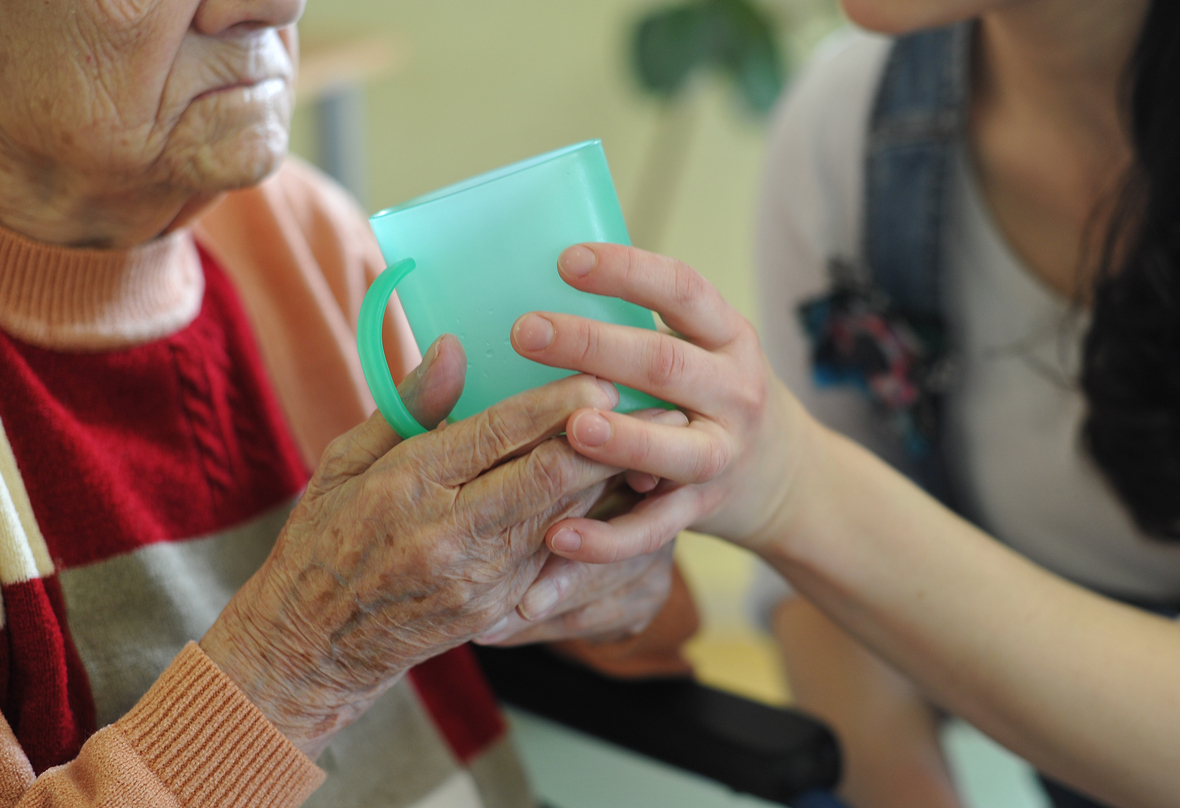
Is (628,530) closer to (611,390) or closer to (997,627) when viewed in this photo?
(611,390)

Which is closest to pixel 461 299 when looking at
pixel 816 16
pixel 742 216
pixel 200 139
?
pixel 200 139

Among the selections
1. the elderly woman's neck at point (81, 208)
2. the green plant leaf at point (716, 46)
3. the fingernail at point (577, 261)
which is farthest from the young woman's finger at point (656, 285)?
the green plant leaf at point (716, 46)

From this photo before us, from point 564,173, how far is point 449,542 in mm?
220

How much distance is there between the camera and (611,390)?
60cm

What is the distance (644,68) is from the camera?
2.54 metres

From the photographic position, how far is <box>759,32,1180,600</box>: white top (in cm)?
115

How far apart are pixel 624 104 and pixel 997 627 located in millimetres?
2280

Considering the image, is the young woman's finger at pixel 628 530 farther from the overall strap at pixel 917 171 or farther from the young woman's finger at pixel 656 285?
the overall strap at pixel 917 171

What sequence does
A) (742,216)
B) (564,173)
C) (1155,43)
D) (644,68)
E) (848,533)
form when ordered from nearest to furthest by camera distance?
(564,173) → (848,533) → (1155,43) → (644,68) → (742,216)

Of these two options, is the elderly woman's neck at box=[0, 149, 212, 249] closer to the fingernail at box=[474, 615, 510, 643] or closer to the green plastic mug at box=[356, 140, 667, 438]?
the green plastic mug at box=[356, 140, 667, 438]

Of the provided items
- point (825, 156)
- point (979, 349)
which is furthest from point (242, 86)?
point (979, 349)

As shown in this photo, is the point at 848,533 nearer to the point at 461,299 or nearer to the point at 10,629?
the point at 461,299

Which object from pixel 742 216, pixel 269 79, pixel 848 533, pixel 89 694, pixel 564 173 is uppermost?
pixel 269 79

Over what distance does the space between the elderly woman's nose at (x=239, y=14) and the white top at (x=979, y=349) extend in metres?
0.74
